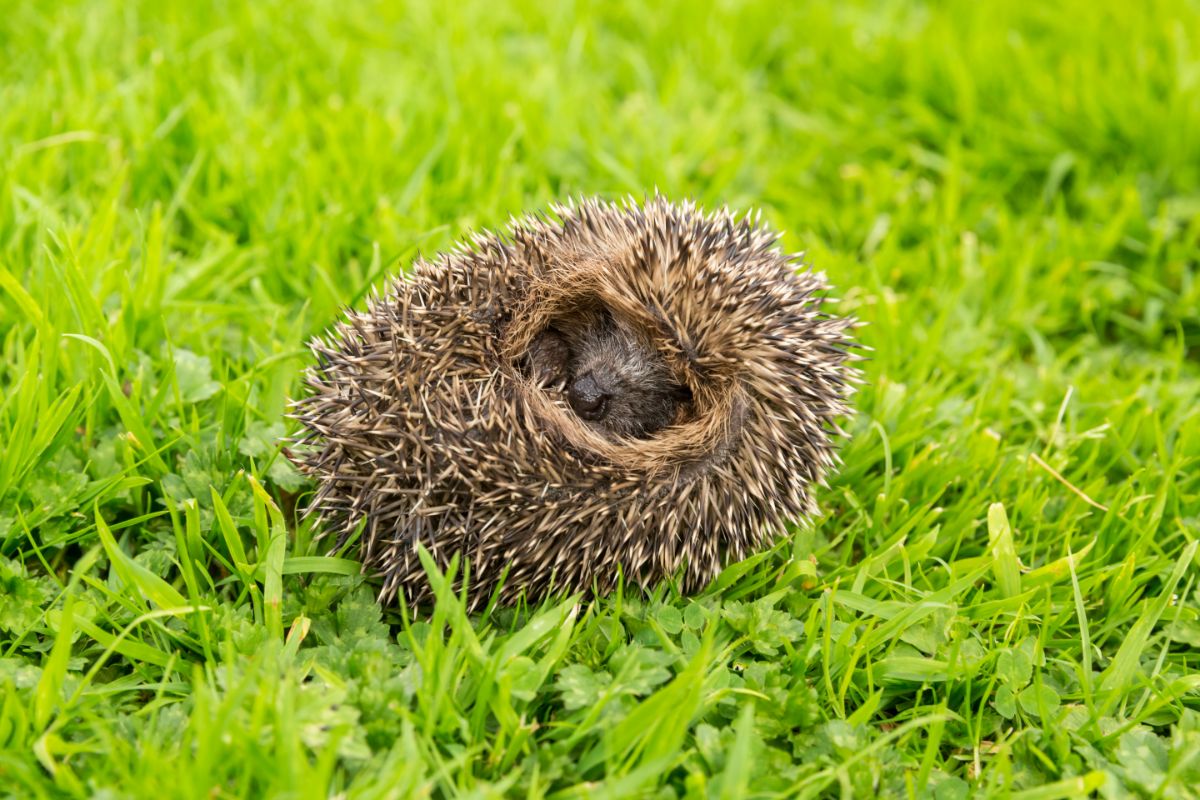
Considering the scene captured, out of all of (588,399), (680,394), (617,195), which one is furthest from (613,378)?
(617,195)

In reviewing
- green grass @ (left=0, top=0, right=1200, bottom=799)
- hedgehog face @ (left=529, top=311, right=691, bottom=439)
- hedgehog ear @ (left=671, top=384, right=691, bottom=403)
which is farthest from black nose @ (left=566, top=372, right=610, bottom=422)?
green grass @ (left=0, top=0, right=1200, bottom=799)

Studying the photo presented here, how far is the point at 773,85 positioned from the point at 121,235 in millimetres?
4463

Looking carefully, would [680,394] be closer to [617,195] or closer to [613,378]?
[613,378]

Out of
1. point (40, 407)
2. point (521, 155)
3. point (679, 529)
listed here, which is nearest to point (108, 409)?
point (40, 407)

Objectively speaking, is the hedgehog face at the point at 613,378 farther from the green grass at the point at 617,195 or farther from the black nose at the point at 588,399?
the green grass at the point at 617,195

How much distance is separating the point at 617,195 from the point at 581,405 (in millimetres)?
2299

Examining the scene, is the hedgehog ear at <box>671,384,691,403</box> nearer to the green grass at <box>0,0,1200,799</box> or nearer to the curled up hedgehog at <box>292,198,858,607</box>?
the curled up hedgehog at <box>292,198,858,607</box>

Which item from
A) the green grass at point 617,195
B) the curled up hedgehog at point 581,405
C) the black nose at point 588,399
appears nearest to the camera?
the green grass at point 617,195

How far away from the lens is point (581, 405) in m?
3.91

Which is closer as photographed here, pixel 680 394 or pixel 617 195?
pixel 680 394

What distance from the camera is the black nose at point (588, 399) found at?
3904 millimetres

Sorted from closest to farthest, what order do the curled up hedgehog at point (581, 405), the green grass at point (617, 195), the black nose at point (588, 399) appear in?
the green grass at point (617, 195) → the curled up hedgehog at point (581, 405) → the black nose at point (588, 399)

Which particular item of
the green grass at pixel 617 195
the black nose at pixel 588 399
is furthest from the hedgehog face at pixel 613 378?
the green grass at pixel 617 195

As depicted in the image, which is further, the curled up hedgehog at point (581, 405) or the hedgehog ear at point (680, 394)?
the hedgehog ear at point (680, 394)
